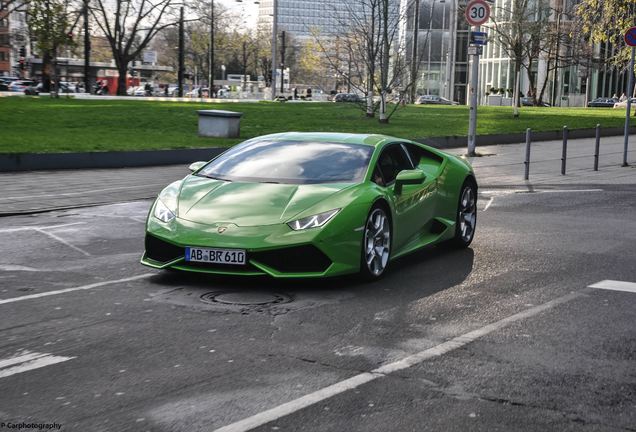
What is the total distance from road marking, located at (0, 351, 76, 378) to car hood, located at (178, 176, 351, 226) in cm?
230

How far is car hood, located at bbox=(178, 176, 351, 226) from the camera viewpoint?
739 centimetres

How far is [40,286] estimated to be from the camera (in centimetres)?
746

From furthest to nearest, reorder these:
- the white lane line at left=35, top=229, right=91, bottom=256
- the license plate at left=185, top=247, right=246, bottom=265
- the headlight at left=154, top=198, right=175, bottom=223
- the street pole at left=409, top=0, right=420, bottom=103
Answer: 1. the street pole at left=409, top=0, right=420, bottom=103
2. the white lane line at left=35, top=229, right=91, bottom=256
3. the headlight at left=154, top=198, right=175, bottom=223
4. the license plate at left=185, top=247, right=246, bottom=265

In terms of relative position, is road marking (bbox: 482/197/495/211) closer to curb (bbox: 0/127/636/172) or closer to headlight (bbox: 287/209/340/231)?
headlight (bbox: 287/209/340/231)

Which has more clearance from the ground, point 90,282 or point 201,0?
point 201,0

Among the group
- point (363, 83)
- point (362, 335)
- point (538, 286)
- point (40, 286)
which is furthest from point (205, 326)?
point (363, 83)

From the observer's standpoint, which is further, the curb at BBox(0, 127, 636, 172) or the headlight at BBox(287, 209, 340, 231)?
the curb at BBox(0, 127, 636, 172)

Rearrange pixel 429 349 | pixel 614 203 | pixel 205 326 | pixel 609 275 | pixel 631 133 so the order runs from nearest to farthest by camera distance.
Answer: pixel 429 349 → pixel 205 326 → pixel 609 275 → pixel 614 203 → pixel 631 133

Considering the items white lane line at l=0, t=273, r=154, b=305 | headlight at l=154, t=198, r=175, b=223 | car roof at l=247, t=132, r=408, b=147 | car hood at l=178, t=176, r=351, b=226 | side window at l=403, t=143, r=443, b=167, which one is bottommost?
white lane line at l=0, t=273, r=154, b=305

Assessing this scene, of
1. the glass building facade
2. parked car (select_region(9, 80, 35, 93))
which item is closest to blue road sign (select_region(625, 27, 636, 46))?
parked car (select_region(9, 80, 35, 93))

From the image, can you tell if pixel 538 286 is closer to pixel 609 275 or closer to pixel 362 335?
pixel 609 275

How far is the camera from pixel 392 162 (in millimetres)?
8758

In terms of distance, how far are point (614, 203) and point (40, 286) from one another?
32.0 feet

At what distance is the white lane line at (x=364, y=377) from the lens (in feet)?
14.0
